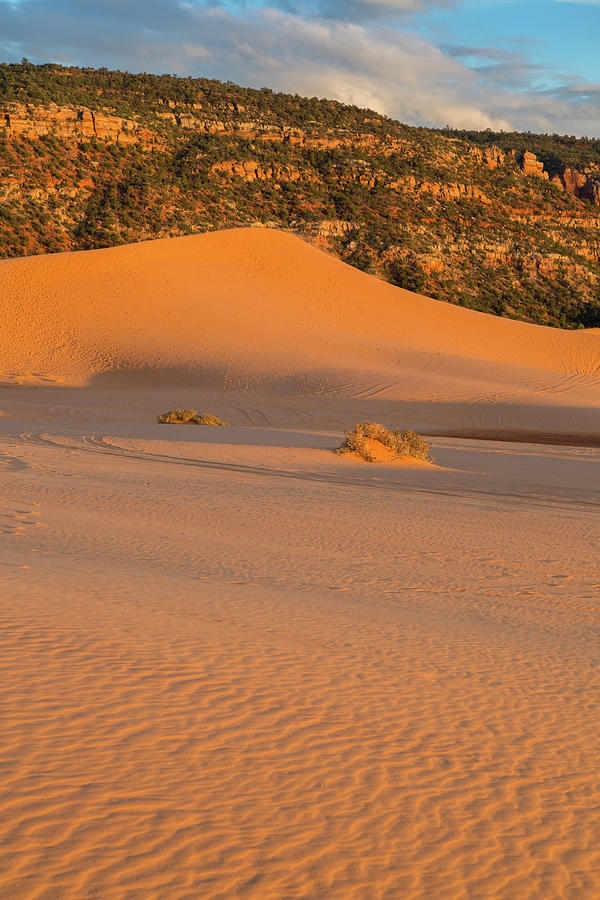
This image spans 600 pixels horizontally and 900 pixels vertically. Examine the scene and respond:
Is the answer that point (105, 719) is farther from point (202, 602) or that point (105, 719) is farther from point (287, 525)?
point (287, 525)

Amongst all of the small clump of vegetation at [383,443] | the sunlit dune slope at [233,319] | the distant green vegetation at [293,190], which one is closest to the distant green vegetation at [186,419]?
the small clump of vegetation at [383,443]

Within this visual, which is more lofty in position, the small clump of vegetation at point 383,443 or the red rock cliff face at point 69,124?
the red rock cliff face at point 69,124

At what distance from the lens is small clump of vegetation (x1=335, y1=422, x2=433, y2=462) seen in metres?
17.1

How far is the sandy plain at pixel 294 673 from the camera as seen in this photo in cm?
295

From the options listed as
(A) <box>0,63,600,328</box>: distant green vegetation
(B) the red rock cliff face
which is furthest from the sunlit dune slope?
(B) the red rock cliff face

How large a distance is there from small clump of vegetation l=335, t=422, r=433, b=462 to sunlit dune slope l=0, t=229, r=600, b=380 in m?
15.7

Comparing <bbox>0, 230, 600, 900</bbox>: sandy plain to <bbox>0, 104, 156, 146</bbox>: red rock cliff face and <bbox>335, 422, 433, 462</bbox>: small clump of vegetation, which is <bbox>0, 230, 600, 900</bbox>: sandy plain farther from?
<bbox>0, 104, 156, 146</bbox>: red rock cliff face

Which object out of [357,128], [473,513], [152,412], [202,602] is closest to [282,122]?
[357,128]

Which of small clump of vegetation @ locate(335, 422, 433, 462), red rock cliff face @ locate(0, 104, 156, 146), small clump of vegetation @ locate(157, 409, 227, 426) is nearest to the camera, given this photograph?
small clump of vegetation @ locate(335, 422, 433, 462)

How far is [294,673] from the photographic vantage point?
4809 mm

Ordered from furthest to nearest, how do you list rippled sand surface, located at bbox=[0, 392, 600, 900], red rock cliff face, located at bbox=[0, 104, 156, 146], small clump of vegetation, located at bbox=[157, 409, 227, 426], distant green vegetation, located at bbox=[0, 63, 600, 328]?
red rock cliff face, located at bbox=[0, 104, 156, 146] < distant green vegetation, located at bbox=[0, 63, 600, 328] < small clump of vegetation, located at bbox=[157, 409, 227, 426] < rippled sand surface, located at bbox=[0, 392, 600, 900]

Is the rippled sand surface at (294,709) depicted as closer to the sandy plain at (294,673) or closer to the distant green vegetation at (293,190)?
the sandy plain at (294,673)

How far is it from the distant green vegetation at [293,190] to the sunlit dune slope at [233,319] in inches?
499

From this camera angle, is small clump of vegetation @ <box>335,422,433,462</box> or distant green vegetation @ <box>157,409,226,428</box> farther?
distant green vegetation @ <box>157,409,226,428</box>
